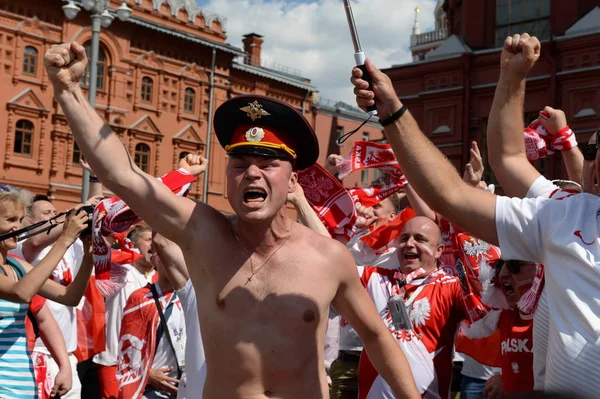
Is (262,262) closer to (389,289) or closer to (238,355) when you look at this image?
(238,355)

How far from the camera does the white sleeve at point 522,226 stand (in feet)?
8.97

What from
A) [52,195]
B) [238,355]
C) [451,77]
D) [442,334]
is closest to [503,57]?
[238,355]

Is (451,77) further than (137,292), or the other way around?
(451,77)

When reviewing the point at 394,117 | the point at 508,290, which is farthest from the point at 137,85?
the point at 394,117

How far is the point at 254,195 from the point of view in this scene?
11.2 ft

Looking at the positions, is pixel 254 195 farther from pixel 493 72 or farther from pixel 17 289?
pixel 493 72

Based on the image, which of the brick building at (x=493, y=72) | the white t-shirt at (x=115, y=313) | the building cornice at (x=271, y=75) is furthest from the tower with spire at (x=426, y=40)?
the white t-shirt at (x=115, y=313)

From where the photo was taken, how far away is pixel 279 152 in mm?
3488

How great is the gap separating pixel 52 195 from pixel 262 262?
31113mm

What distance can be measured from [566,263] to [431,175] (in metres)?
0.52

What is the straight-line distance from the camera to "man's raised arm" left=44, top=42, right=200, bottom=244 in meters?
3.15

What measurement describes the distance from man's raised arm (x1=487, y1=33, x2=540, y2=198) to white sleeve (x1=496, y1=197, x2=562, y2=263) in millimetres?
455

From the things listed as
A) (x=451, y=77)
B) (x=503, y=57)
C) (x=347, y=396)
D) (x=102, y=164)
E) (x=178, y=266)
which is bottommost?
(x=347, y=396)

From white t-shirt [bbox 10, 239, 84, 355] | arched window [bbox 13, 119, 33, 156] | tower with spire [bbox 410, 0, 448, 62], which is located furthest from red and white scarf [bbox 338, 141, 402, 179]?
tower with spire [bbox 410, 0, 448, 62]
